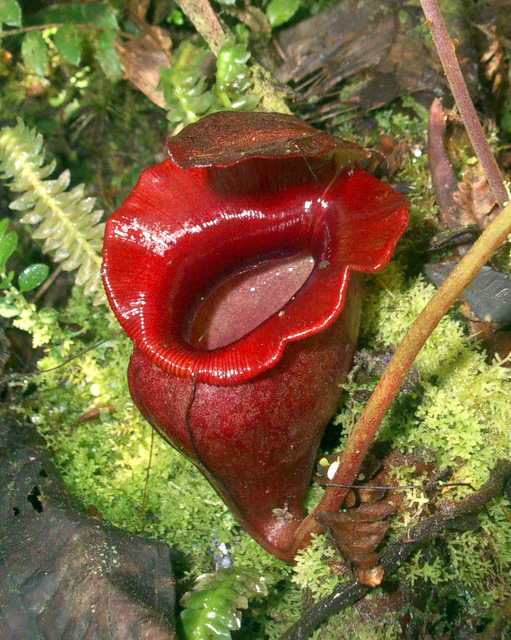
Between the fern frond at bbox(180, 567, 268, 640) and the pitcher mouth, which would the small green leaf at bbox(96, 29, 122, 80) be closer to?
the pitcher mouth

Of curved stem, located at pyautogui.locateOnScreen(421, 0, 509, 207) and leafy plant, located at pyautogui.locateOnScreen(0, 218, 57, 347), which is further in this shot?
leafy plant, located at pyautogui.locateOnScreen(0, 218, 57, 347)

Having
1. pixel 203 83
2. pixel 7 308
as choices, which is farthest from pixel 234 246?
pixel 7 308

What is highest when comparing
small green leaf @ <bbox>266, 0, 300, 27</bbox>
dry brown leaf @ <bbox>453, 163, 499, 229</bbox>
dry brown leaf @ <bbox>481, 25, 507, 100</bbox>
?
small green leaf @ <bbox>266, 0, 300, 27</bbox>

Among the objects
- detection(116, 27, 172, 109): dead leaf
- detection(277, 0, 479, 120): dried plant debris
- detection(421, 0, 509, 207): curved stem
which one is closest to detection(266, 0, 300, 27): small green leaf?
detection(277, 0, 479, 120): dried plant debris

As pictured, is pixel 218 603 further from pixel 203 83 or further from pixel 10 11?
pixel 10 11

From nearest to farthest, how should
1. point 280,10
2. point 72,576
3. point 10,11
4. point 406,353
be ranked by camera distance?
point 406,353, point 72,576, point 10,11, point 280,10

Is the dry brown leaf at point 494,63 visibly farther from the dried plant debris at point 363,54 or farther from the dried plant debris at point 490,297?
the dried plant debris at point 490,297
